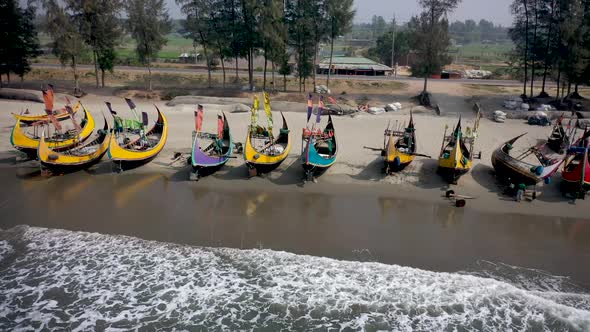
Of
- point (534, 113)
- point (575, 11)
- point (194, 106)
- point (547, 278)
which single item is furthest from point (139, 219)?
point (575, 11)

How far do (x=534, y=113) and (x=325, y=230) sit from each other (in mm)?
17694

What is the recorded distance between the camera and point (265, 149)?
18297mm

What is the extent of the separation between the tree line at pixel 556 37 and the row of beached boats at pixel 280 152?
8.79 metres

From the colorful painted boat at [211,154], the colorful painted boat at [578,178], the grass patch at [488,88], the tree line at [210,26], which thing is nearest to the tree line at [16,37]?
the tree line at [210,26]

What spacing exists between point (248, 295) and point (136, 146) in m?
11.1

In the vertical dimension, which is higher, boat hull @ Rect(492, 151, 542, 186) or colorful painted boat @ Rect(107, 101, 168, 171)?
colorful painted boat @ Rect(107, 101, 168, 171)

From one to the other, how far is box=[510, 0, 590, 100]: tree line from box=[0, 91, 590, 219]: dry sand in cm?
605

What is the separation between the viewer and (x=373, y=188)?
16.8 meters

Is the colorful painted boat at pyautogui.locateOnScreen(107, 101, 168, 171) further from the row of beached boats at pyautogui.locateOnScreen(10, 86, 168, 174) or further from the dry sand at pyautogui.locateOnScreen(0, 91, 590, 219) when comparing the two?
the dry sand at pyautogui.locateOnScreen(0, 91, 590, 219)

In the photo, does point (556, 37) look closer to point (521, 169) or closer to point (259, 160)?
point (521, 169)

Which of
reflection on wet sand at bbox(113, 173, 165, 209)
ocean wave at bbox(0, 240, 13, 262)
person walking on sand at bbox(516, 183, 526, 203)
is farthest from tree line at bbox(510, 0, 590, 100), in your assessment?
ocean wave at bbox(0, 240, 13, 262)

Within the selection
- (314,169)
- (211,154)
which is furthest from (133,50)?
(314,169)

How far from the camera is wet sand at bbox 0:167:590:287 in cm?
1262

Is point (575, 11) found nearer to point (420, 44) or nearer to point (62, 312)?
point (420, 44)
